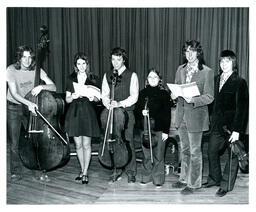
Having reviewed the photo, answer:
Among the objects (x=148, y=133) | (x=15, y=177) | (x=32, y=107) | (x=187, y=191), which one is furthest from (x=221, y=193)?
(x=15, y=177)

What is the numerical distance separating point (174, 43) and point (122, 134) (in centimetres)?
260

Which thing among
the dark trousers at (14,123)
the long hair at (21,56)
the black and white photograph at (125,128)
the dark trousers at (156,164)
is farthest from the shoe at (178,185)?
the long hair at (21,56)

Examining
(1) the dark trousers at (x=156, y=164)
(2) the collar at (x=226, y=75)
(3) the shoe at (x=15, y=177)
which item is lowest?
(3) the shoe at (x=15, y=177)

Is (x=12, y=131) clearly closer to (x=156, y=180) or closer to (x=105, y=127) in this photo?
(x=105, y=127)

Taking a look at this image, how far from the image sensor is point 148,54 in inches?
229

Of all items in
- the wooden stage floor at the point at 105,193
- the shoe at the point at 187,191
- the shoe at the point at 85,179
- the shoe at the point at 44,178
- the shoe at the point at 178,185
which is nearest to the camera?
the wooden stage floor at the point at 105,193

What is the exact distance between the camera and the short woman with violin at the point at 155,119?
142 inches

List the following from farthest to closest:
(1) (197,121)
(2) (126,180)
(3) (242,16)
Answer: (3) (242,16), (2) (126,180), (1) (197,121)

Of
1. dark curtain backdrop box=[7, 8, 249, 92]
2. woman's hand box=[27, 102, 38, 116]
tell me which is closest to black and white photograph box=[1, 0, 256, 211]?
woman's hand box=[27, 102, 38, 116]

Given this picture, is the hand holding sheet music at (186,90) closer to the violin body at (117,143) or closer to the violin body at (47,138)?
the violin body at (117,143)

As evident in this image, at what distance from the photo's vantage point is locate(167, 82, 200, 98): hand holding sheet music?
3289 mm

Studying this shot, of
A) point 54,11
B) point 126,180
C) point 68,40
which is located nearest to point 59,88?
point 68,40

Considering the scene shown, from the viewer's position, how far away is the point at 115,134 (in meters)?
3.54

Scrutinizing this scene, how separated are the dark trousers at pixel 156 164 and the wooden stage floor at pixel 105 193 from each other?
93 mm
